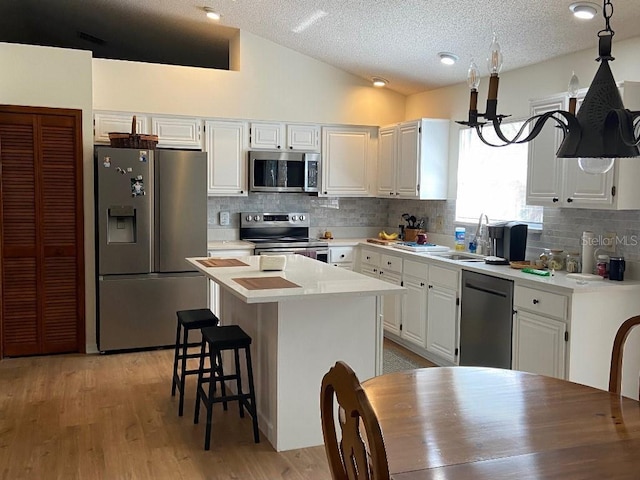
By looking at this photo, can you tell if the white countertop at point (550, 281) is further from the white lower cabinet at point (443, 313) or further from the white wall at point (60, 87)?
the white wall at point (60, 87)

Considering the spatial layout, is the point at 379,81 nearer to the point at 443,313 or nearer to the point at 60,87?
the point at 443,313

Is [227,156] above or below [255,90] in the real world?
below

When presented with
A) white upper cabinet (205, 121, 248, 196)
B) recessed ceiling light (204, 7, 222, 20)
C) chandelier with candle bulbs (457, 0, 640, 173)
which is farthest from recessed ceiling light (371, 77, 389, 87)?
chandelier with candle bulbs (457, 0, 640, 173)

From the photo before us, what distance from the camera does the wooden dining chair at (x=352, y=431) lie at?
1162 mm

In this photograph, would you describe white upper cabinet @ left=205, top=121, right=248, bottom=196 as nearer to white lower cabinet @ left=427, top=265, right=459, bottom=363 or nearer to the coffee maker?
white lower cabinet @ left=427, top=265, right=459, bottom=363

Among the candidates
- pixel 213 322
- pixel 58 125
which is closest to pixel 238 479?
pixel 213 322

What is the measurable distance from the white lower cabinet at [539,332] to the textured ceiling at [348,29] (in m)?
1.71

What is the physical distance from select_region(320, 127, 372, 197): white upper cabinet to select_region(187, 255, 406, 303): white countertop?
2171 mm

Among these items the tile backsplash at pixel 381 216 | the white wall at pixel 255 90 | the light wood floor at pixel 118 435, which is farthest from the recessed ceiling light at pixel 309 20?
the light wood floor at pixel 118 435

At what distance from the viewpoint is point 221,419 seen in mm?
3766

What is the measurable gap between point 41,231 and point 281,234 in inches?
92.6

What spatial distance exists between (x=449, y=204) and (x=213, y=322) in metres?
2.83

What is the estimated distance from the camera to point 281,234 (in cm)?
644

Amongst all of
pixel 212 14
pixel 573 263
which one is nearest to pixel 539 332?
pixel 573 263
